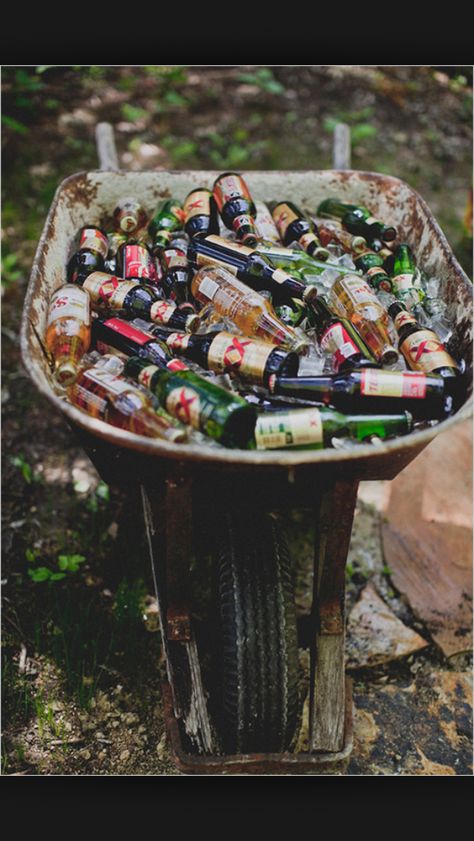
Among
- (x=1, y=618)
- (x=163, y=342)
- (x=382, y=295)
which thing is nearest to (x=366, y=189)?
(x=382, y=295)

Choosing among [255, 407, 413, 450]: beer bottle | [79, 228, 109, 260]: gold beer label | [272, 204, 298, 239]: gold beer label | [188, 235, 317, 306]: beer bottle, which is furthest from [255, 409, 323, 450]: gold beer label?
[272, 204, 298, 239]: gold beer label

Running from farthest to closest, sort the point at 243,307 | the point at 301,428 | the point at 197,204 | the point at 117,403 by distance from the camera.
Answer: the point at 197,204 < the point at 243,307 < the point at 117,403 < the point at 301,428

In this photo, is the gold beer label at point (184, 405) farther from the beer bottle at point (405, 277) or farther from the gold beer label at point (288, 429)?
the beer bottle at point (405, 277)

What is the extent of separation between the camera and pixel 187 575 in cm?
209

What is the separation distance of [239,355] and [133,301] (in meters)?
0.54

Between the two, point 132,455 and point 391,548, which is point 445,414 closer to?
point 132,455

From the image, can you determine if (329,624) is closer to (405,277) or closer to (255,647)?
Answer: (255,647)

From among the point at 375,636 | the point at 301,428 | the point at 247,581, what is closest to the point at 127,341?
the point at 301,428

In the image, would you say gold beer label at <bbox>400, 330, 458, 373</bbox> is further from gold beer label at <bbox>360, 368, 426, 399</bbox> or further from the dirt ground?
the dirt ground

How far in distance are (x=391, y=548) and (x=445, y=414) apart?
4.39 ft

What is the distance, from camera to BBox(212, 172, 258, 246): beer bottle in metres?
2.64

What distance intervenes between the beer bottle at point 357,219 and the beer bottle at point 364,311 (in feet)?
1.60

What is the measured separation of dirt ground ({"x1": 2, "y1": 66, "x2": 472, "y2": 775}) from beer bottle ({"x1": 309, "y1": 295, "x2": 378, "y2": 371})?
1213 millimetres

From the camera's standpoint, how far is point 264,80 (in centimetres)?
595
